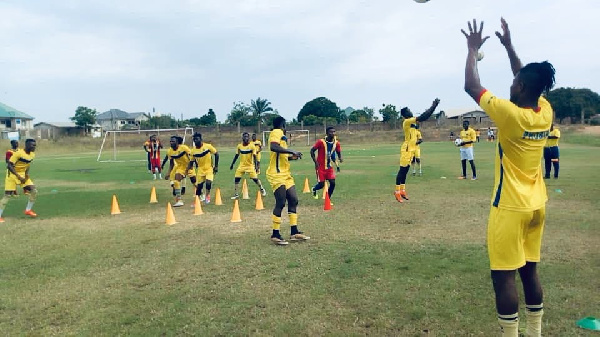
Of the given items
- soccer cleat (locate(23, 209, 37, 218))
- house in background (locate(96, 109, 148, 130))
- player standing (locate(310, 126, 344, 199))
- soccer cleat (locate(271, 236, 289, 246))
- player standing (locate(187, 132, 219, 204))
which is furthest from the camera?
house in background (locate(96, 109, 148, 130))

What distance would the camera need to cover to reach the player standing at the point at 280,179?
341 inches

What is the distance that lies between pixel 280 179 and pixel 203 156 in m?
5.75

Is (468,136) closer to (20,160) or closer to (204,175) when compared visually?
(204,175)

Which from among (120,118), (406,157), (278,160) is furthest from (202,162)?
(120,118)

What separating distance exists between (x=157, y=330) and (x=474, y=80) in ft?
13.6

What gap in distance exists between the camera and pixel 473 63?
12.4 feet

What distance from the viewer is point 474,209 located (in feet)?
36.9

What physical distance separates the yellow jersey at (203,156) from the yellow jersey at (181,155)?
253 millimetres

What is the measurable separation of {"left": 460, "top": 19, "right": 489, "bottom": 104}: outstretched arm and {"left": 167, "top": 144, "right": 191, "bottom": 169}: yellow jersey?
36.9 ft

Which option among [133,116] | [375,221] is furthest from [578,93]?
[133,116]

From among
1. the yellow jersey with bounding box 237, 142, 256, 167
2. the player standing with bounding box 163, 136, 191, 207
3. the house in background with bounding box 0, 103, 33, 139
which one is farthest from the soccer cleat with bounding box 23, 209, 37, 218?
the house in background with bounding box 0, 103, 33, 139

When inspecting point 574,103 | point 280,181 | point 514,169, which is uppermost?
point 574,103

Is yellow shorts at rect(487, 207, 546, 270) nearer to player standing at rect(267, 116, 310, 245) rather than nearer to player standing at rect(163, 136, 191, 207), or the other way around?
player standing at rect(267, 116, 310, 245)

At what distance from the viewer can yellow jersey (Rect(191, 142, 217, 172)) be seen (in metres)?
13.8
